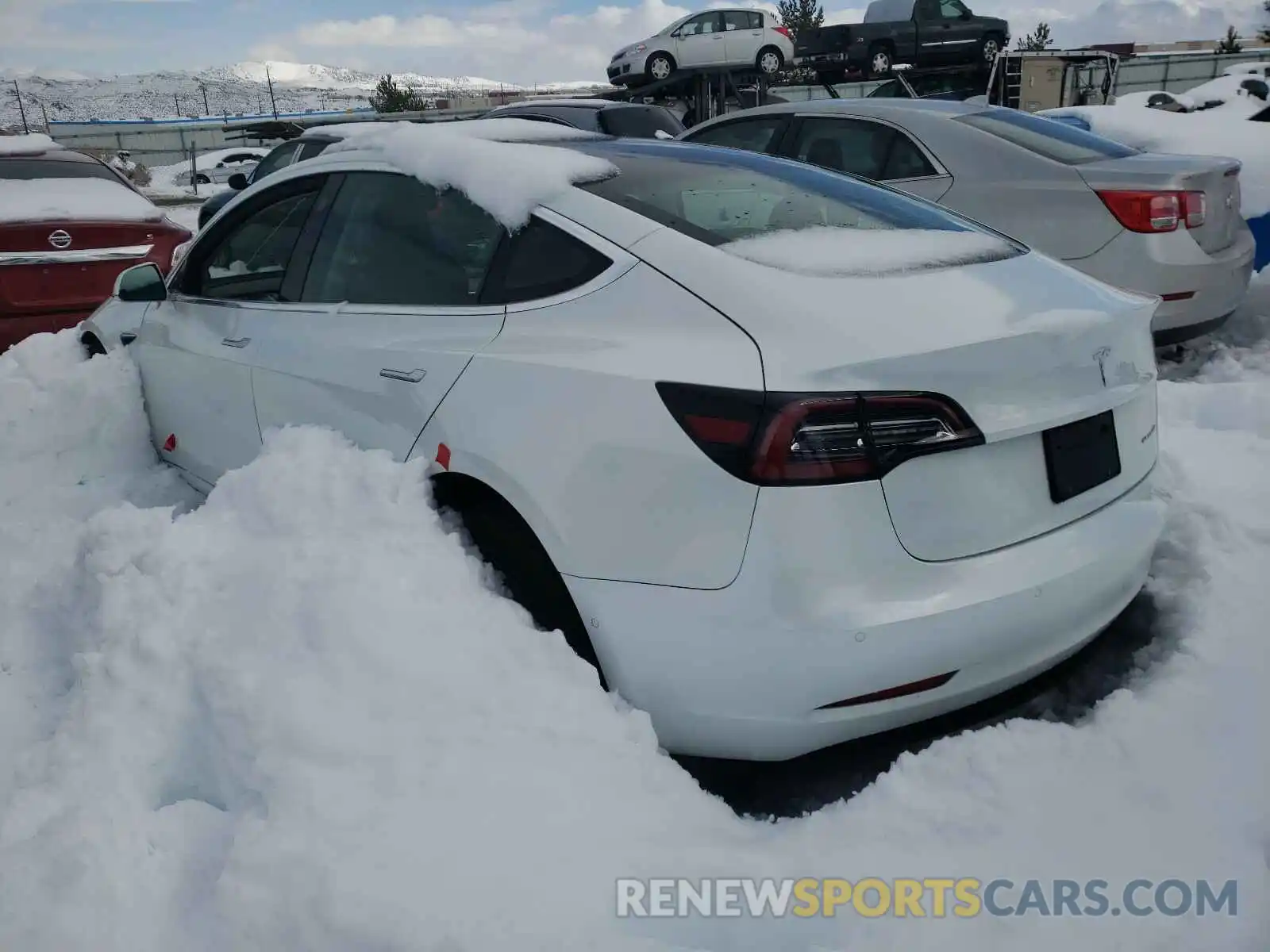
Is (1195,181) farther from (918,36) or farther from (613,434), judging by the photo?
(918,36)

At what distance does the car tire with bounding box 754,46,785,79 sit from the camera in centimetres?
2145

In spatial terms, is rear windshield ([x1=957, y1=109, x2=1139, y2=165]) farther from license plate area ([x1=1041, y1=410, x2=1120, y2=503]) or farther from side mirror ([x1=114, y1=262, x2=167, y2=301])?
side mirror ([x1=114, y1=262, x2=167, y2=301])

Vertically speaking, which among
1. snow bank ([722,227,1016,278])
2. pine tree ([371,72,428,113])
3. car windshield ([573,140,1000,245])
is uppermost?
pine tree ([371,72,428,113])

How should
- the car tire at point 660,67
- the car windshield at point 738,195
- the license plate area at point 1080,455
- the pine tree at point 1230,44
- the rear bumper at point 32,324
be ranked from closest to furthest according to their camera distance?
the license plate area at point 1080,455 → the car windshield at point 738,195 → the rear bumper at point 32,324 → the car tire at point 660,67 → the pine tree at point 1230,44

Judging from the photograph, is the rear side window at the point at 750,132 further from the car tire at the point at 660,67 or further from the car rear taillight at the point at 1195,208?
the car tire at the point at 660,67

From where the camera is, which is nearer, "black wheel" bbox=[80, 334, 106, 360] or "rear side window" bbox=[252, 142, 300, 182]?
"black wheel" bbox=[80, 334, 106, 360]

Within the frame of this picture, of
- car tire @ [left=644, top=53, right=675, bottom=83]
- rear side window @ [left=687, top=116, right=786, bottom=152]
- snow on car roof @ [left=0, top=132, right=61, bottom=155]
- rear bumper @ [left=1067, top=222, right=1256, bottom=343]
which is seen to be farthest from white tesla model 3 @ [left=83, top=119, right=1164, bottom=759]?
car tire @ [left=644, top=53, right=675, bottom=83]

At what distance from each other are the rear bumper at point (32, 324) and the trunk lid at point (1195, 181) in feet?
19.9

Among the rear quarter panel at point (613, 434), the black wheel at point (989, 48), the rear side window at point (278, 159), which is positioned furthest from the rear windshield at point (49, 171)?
the black wheel at point (989, 48)

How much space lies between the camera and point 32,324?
5.99 m

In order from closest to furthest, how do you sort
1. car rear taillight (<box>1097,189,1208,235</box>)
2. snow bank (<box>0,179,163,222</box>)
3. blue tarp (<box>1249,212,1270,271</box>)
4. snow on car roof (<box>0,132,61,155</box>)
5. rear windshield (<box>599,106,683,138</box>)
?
1. car rear taillight (<box>1097,189,1208,235</box>)
2. snow bank (<box>0,179,163,222</box>)
3. blue tarp (<box>1249,212,1270,271</box>)
4. snow on car roof (<box>0,132,61,155</box>)
5. rear windshield (<box>599,106,683,138</box>)

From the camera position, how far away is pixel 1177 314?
5145mm

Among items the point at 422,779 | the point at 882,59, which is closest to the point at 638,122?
the point at 422,779

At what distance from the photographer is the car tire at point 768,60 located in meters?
21.5
